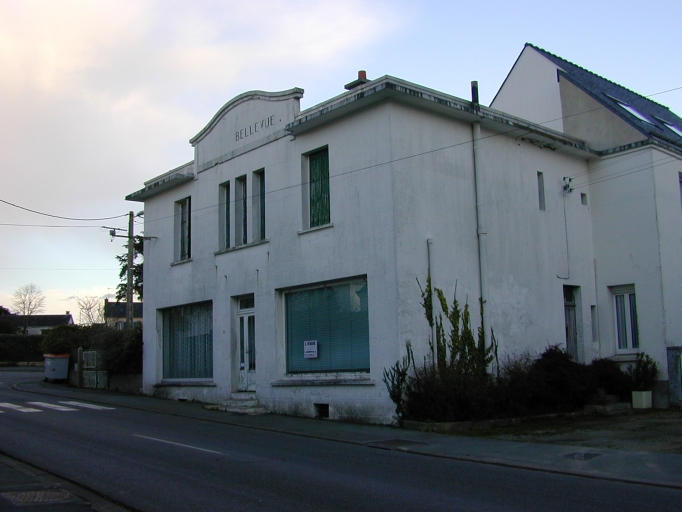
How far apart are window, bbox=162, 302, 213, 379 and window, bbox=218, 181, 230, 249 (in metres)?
2.16

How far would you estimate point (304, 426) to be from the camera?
15.9 meters

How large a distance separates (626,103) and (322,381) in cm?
1501

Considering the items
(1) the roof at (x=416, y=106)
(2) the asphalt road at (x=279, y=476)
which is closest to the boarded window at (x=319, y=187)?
(1) the roof at (x=416, y=106)

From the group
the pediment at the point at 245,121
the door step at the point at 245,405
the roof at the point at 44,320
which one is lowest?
the door step at the point at 245,405

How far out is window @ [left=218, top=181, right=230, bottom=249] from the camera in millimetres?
Answer: 21734

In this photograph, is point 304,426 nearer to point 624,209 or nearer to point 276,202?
point 276,202

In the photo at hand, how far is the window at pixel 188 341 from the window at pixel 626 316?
12147mm

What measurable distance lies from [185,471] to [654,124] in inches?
776

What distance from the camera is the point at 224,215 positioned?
21.9 meters

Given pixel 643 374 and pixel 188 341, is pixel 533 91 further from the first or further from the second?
pixel 188 341

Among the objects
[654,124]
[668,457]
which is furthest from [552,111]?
A: [668,457]

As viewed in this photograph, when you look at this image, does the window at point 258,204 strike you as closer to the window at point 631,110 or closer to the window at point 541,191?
the window at point 541,191

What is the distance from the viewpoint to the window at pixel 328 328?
1705 cm

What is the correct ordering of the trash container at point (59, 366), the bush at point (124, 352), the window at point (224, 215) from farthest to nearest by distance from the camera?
the trash container at point (59, 366), the bush at point (124, 352), the window at point (224, 215)
